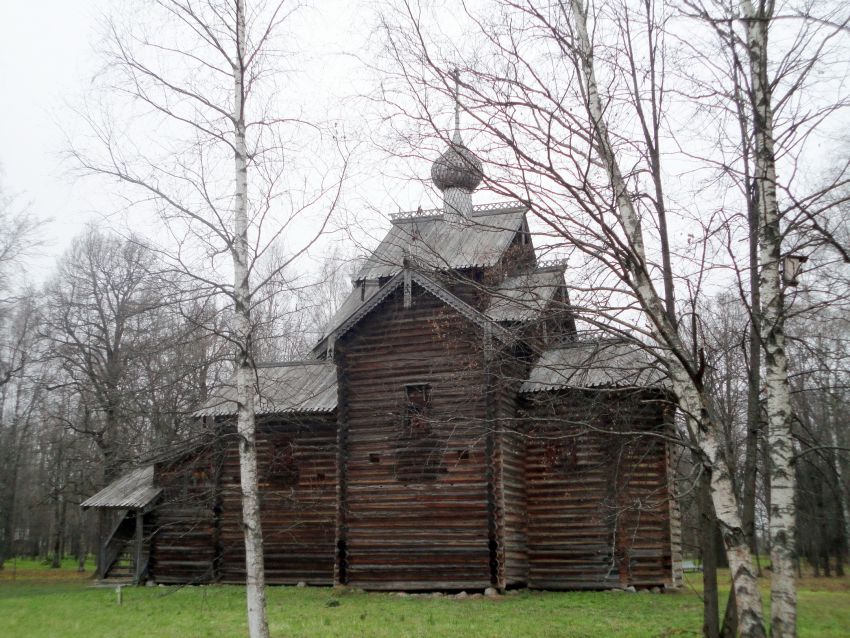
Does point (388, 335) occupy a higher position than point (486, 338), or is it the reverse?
point (388, 335)

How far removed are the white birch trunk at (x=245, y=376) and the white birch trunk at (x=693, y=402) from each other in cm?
523

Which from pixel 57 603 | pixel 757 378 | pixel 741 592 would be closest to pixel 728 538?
pixel 741 592

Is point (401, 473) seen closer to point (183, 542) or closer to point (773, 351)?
point (183, 542)

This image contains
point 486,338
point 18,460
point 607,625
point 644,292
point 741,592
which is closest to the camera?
point 741,592

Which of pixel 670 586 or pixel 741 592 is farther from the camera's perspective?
pixel 670 586

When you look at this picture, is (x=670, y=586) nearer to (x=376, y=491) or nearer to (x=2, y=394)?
(x=376, y=491)

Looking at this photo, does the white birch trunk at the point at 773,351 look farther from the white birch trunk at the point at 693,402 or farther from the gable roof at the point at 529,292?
the gable roof at the point at 529,292

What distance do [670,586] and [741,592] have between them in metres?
14.4

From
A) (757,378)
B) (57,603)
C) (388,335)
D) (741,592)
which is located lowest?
(57,603)

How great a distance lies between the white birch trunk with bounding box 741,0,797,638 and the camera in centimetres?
769

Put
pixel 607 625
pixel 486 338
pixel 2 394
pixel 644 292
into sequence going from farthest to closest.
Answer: pixel 2 394 < pixel 607 625 < pixel 486 338 < pixel 644 292

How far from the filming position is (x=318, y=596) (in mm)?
19844

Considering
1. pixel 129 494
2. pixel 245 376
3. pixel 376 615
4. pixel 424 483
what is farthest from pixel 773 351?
pixel 129 494

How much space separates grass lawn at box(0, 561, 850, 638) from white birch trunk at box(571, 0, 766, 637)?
4.65m
